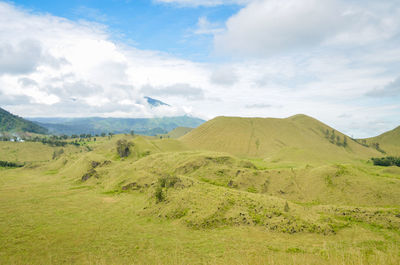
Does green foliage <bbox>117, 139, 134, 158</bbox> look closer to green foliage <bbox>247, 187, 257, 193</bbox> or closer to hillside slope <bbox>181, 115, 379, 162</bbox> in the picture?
hillside slope <bbox>181, 115, 379, 162</bbox>

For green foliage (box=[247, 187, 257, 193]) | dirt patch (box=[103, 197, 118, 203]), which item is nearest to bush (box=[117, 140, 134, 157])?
dirt patch (box=[103, 197, 118, 203])

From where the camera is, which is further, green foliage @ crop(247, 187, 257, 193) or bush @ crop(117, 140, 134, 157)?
bush @ crop(117, 140, 134, 157)

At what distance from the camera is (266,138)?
158125 mm

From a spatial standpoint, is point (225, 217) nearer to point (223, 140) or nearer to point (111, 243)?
point (111, 243)

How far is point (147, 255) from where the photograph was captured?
21328mm

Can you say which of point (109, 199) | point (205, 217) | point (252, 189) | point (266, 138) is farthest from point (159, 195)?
point (266, 138)

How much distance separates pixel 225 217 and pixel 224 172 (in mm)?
24055

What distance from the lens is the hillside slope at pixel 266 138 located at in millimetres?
144250

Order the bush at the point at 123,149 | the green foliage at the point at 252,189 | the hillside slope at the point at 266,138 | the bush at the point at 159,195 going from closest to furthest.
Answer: the bush at the point at 159,195 < the green foliage at the point at 252,189 < the bush at the point at 123,149 < the hillside slope at the point at 266,138

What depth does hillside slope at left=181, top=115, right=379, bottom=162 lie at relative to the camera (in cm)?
14425

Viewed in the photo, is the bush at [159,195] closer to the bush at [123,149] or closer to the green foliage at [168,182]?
the green foliage at [168,182]

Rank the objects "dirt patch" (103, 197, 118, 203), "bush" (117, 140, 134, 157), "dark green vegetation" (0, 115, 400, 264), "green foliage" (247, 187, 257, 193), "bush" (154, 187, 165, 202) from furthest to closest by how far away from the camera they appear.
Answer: "bush" (117, 140, 134, 157) < "green foliage" (247, 187, 257, 193) < "dirt patch" (103, 197, 118, 203) < "bush" (154, 187, 165, 202) < "dark green vegetation" (0, 115, 400, 264)

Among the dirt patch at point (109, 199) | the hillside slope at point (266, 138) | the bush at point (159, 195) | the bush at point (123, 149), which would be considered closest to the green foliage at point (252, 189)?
the bush at point (159, 195)

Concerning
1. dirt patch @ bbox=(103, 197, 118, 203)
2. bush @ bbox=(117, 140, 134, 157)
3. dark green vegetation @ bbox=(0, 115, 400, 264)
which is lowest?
dirt patch @ bbox=(103, 197, 118, 203)
